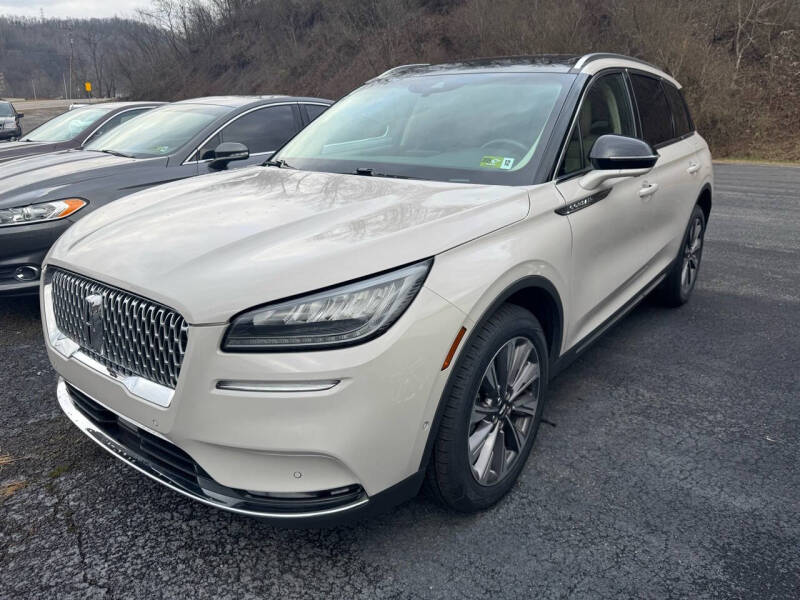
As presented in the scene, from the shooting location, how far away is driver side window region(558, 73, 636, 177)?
10.1 ft

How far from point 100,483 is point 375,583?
130 cm

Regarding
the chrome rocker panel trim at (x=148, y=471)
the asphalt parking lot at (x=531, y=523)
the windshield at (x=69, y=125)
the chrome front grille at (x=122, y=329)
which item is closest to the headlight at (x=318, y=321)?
the chrome front grille at (x=122, y=329)

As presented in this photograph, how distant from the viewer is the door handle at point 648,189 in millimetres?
3654

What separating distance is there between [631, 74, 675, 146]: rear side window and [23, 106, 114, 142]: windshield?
682cm

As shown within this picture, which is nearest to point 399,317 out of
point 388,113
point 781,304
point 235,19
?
point 388,113

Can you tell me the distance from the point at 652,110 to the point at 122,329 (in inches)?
137

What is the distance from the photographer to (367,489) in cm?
203

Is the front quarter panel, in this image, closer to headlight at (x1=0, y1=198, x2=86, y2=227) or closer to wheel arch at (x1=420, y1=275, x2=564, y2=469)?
wheel arch at (x1=420, y1=275, x2=564, y2=469)

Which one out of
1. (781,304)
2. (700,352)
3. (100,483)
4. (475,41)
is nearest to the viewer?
(100,483)

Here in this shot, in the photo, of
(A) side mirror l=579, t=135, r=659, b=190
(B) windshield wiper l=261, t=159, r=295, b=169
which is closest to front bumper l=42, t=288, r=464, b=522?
(A) side mirror l=579, t=135, r=659, b=190

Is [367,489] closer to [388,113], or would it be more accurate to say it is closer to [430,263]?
[430,263]

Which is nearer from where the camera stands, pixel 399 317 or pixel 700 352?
pixel 399 317

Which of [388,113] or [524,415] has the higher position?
[388,113]

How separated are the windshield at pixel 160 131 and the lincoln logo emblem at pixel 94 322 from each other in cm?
358
